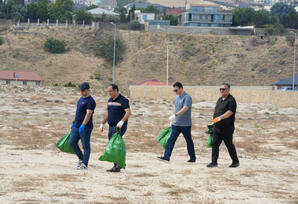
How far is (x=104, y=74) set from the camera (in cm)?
8531

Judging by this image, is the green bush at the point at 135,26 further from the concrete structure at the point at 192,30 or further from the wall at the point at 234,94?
the wall at the point at 234,94

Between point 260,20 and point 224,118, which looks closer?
point 224,118

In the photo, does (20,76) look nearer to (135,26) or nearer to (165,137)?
(135,26)

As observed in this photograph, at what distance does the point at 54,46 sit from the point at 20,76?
1787 cm

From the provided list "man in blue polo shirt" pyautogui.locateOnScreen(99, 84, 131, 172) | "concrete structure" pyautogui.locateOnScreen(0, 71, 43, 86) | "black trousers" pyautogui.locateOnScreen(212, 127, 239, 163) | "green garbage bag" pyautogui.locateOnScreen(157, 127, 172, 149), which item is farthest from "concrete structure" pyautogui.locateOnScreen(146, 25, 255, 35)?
"man in blue polo shirt" pyautogui.locateOnScreen(99, 84, 131, 172)

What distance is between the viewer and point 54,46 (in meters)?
92.1

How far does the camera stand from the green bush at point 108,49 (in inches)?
3625

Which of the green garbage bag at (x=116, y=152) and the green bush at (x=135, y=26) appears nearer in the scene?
the green garbage bag at (x=116, y=152)

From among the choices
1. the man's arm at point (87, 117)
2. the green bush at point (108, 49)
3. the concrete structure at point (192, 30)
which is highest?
the concrete structure at point (192, 30)

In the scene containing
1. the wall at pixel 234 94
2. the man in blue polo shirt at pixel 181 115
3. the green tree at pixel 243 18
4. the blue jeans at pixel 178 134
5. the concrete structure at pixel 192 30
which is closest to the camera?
the man in blue polo shirt at pixel 181 115

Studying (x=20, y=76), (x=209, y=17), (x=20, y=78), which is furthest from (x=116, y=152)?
(x=209, y=17)

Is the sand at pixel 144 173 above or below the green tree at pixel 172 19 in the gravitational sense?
below

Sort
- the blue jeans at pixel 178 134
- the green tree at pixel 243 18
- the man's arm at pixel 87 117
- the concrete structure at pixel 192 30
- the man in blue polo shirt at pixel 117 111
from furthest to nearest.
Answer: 1. the green tree at pixel 243 18
2. the concrete structure at pixel 192 30
3. the blue jeans at pixel 178 134
4. the man in blue polo shirt at pixel 117 111
5. the man's arm at pixel 87 117

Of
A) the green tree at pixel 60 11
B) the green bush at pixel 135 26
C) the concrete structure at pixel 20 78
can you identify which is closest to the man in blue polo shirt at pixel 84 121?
the concrete structure at pixel 20 78
